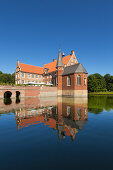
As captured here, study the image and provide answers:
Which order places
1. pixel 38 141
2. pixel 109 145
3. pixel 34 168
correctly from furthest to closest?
pixel 38 141
pixel 109 145
pixel 34 168

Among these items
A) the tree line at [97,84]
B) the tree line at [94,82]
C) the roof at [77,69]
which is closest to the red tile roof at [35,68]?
the roof at [77,69]

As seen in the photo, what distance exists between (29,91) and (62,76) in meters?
14.8

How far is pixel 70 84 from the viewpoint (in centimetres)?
4009

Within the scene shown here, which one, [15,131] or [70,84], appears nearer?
[15,131]

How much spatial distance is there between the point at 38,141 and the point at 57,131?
1581 mm

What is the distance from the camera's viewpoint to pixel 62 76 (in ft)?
145

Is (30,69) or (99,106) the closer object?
(99,106)

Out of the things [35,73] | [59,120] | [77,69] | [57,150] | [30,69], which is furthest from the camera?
[35,73]

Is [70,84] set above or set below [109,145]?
above

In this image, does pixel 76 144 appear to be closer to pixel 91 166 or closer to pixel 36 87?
pixel 91 166

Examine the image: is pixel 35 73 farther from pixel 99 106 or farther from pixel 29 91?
pixel 99 106

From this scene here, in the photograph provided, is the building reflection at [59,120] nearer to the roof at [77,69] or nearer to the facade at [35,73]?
the roof at [77,69]

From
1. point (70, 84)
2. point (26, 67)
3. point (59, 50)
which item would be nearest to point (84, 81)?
point (70, 84)

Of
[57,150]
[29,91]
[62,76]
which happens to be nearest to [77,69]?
[62,76]
